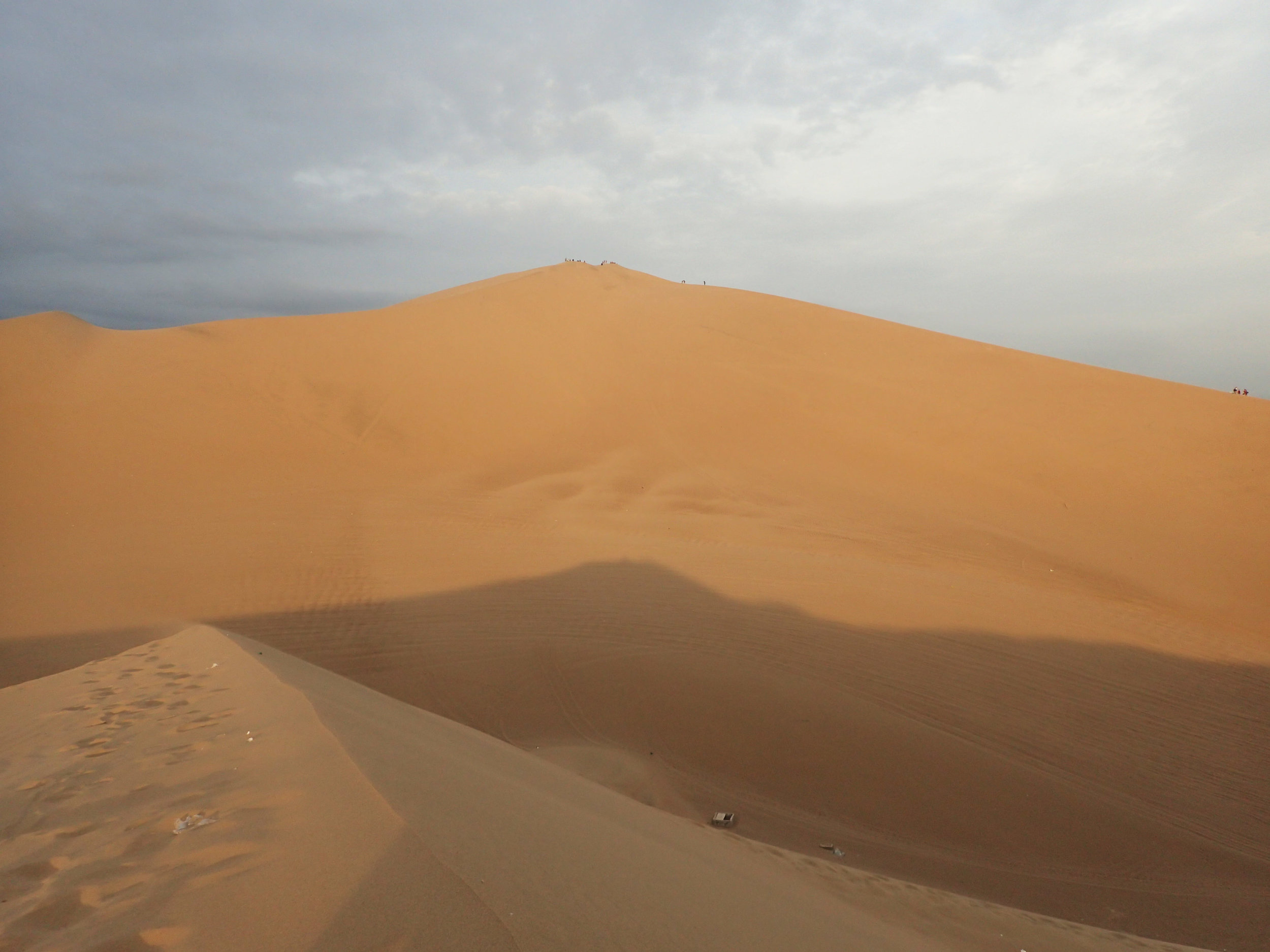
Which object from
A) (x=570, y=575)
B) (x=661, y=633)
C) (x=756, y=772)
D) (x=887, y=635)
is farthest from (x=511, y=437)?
(x=756, y=772)

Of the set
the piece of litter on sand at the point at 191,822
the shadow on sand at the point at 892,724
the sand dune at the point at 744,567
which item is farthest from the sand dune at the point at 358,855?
the shadow on sand at the point at 892,724

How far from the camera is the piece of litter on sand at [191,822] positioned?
2.28m

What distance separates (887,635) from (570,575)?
13.1ft

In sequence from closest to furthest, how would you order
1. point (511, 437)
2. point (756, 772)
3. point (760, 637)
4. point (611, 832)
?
point (611, 832), point (756, 772), point (760, 637), point (511, 437)

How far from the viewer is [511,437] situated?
52.2 feet

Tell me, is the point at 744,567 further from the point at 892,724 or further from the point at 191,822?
the point at 191,822

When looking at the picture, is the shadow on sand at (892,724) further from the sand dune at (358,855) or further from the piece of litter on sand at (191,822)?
the piece of litter on sand at (191,822)

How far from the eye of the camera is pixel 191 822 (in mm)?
2328

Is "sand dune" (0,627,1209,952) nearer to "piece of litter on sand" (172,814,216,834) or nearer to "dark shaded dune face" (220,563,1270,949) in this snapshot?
"piece of litter on sand" (172,814,216,834)

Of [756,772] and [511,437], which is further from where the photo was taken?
[511,437]

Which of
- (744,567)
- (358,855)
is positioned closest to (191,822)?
(358,855)

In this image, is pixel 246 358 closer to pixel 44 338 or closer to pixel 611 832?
pixel 44 338

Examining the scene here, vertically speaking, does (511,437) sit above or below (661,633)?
above

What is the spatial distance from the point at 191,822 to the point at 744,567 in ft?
25.1
